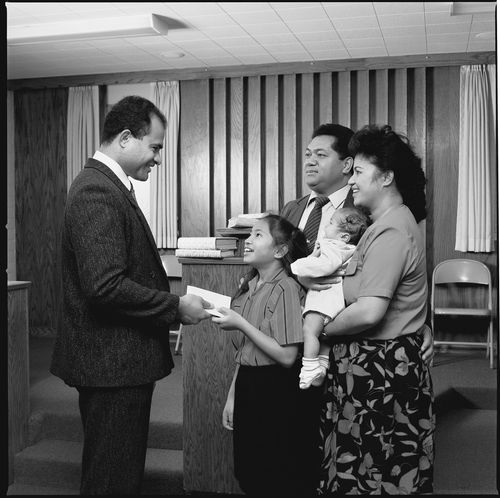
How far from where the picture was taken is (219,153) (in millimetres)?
7480

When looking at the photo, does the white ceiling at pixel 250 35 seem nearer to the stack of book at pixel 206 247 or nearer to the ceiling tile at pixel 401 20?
the ceiling tile at pixel 401 20

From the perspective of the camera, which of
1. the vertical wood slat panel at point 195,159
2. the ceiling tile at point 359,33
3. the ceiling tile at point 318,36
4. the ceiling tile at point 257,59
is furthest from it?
the vertical wood slat panel at point 195,159

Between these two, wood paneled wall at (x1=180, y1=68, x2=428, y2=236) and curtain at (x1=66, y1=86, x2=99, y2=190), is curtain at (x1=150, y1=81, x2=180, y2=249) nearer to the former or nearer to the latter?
wood paneled wall at (x1=180, y1=68, x2=428, y2=236)

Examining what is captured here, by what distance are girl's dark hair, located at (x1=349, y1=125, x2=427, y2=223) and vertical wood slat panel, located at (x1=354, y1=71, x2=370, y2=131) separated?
4.65 metres

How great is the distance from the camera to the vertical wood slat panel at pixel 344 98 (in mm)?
7062

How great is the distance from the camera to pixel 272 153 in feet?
24.0

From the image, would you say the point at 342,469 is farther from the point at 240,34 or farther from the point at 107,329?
the point at 240,34

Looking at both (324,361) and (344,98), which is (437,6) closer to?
(344,98)

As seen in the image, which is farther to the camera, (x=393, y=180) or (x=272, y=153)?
(x=272, y=153)

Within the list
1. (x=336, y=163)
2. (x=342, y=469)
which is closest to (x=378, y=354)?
(x=342, y=469)

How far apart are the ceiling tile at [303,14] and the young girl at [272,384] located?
3.21 meters

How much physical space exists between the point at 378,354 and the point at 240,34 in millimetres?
4406

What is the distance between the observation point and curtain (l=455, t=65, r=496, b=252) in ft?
21.8

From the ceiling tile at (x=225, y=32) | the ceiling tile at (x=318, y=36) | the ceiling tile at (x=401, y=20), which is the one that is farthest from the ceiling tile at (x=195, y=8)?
the ceiling tile at (x=401, y=20)
